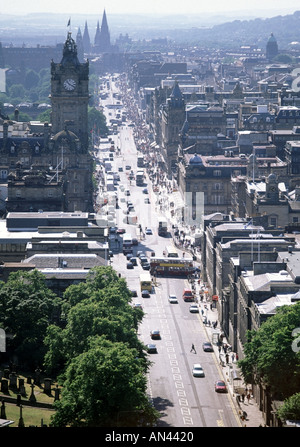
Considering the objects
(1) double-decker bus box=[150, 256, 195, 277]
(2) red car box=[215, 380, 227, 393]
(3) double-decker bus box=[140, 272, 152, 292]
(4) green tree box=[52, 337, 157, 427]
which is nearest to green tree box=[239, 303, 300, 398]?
(2) red car box=[215, 380, 227, 393]

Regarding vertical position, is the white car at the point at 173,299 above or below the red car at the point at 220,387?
below

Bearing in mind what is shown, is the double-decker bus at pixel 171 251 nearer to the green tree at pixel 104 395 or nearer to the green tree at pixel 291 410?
the green tree at pixel 104 395

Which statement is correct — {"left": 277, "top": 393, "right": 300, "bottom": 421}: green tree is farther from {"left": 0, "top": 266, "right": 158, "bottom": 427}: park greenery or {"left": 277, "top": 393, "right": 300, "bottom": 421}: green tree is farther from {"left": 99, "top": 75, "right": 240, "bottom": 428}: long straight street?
{"left": 99, "top": 75, "right": 240, "bottom": 428}: long straight street

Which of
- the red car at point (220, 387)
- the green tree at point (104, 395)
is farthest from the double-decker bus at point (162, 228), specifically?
the green tree at point (104, 395)

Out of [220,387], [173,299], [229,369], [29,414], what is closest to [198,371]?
[229,369]
